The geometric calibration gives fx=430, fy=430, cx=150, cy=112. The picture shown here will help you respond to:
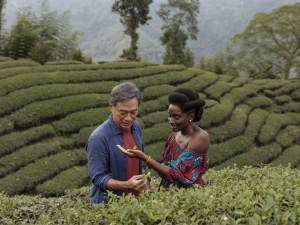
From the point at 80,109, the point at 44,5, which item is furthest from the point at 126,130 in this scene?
the point at 44,5

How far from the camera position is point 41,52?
22.9m

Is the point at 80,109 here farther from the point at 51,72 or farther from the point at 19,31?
the point at 19,31

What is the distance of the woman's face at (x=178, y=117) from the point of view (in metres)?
3.99

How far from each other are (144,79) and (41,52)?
6453 millimetres

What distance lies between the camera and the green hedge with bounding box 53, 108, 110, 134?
15.0 m

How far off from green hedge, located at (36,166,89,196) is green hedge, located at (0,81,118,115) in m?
3.86

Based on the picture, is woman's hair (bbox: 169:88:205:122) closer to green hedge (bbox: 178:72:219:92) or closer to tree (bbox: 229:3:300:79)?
green hedge (bbox: 178:72:219:92)

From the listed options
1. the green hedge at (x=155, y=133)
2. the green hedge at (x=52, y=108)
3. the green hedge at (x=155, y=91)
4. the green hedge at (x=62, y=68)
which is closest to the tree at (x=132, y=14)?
the green hedge at (x=62, y=68)

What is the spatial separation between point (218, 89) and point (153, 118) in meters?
5.90

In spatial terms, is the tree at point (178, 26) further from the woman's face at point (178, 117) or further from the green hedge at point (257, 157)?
the woman's face at point (178, 117)

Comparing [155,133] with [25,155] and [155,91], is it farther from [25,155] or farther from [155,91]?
[25,155]

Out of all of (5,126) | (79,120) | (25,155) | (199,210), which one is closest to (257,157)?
(79,120)

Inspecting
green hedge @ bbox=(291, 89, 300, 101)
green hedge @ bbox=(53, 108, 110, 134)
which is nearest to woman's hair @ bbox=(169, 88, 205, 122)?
green hedge @ bbox=(53, 108, 110, 134)

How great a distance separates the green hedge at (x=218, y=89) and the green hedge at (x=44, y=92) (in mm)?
4936
